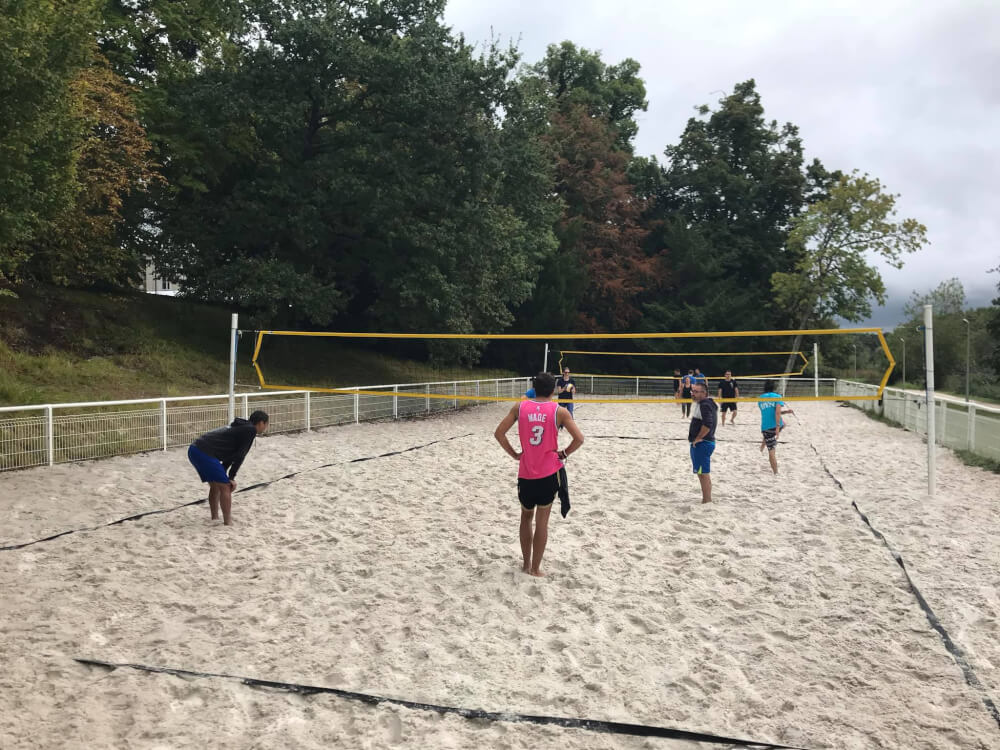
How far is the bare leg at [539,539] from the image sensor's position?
16.4ft

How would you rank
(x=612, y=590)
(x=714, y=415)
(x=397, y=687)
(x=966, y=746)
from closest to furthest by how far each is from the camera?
(x=966, y=746) → (x=397, y=687) → (x=612, y=590) → (x=714, y=415)

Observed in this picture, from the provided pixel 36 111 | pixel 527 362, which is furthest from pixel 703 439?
pixel 527 362

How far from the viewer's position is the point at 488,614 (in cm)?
438

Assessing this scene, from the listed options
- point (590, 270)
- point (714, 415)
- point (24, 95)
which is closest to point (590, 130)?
point (590, 270)

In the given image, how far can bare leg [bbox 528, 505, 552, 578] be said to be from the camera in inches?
197

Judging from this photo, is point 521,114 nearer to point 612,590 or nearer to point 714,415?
point 714,415

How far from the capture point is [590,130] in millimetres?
36750

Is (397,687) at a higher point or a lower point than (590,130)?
lower

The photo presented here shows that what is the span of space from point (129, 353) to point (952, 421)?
17.7 m

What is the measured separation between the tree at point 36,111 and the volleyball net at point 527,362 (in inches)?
169

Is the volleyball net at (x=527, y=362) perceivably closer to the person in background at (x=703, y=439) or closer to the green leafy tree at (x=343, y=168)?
the green leafy tree at (x=343, y=168)

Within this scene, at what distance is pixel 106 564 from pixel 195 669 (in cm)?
215

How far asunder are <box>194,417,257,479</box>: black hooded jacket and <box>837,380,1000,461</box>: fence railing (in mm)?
7408

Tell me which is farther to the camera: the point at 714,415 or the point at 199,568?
the point at 714,415
